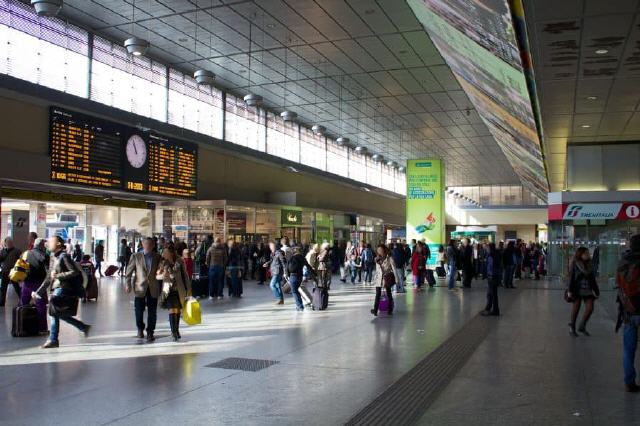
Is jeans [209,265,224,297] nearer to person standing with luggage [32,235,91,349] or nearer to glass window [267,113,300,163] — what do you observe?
person standing with luggage [32,235,91,349]

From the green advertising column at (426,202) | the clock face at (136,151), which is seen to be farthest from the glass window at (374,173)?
the clock face at (136,151)

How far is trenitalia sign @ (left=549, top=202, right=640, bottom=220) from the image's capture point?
55.7 feet

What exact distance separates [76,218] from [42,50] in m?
6.59

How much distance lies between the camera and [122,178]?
17.4 meters

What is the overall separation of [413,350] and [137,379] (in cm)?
384

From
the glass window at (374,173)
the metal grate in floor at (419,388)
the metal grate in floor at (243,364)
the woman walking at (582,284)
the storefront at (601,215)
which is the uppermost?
the glass window at (374,173)

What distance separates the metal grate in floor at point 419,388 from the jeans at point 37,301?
601 centimetres

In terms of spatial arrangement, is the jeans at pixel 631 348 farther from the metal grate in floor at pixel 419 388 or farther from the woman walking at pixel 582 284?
the woman walking at pixel 582 284

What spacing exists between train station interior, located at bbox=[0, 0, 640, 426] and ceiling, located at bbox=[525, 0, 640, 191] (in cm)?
7

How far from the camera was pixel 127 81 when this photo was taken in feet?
63.5

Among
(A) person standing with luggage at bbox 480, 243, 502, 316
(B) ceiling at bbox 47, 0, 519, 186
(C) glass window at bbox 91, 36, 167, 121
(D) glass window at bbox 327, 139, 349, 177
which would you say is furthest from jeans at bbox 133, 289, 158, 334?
(D) glass window at bbox 327, 139, 349, 177

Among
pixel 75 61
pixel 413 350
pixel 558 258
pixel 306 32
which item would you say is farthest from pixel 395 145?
pixel 413 350

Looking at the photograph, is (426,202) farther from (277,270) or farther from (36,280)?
(36,280)

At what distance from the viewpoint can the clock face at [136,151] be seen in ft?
57.7
